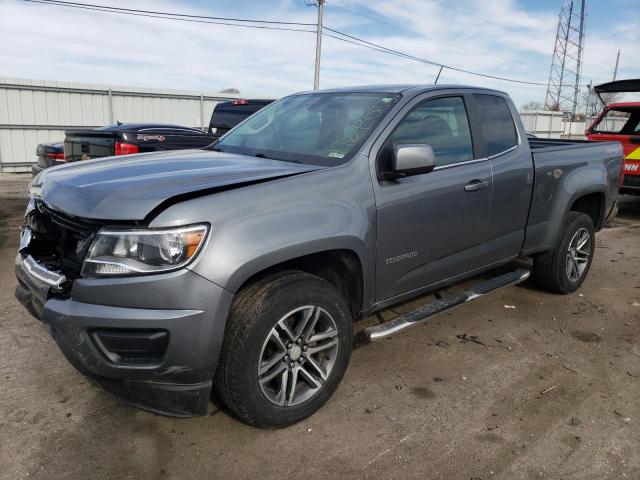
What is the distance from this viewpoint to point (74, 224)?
99.2 inches

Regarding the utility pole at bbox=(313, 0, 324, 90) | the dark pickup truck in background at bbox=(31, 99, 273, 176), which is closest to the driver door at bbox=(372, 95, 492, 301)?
the dark pickup truck in background at bbox=(31, 99, 273, 176)

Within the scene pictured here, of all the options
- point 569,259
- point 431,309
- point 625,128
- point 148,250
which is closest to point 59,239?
point 148,250

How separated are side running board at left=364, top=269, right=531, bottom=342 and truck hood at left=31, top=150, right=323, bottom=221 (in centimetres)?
104

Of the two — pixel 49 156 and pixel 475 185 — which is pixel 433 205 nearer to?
pixel 475 185

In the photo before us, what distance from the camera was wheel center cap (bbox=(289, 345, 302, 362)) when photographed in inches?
106

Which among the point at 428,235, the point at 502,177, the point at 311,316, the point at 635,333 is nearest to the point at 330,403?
the point at 311,316

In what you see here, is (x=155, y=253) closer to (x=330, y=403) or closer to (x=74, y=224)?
(x=74, y=224)

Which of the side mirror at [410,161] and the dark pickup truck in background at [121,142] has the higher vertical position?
the side mirror at [410,161]

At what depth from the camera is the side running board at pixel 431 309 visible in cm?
310

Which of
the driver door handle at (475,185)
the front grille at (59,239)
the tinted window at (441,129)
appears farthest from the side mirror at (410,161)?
the front grille at (59,239)

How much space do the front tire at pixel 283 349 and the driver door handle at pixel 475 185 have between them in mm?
1305

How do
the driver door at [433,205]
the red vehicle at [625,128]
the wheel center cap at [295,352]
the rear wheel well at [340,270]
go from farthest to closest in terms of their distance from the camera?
the red vehicle at [625,128] < the driver door at [433,205] < the rear wheel well at [340,270] < the wheel center cap at [295,352]

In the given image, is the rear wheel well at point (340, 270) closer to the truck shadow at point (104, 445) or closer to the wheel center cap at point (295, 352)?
the wheel center cap at point (295, 352)

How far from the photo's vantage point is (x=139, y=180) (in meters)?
2.59
